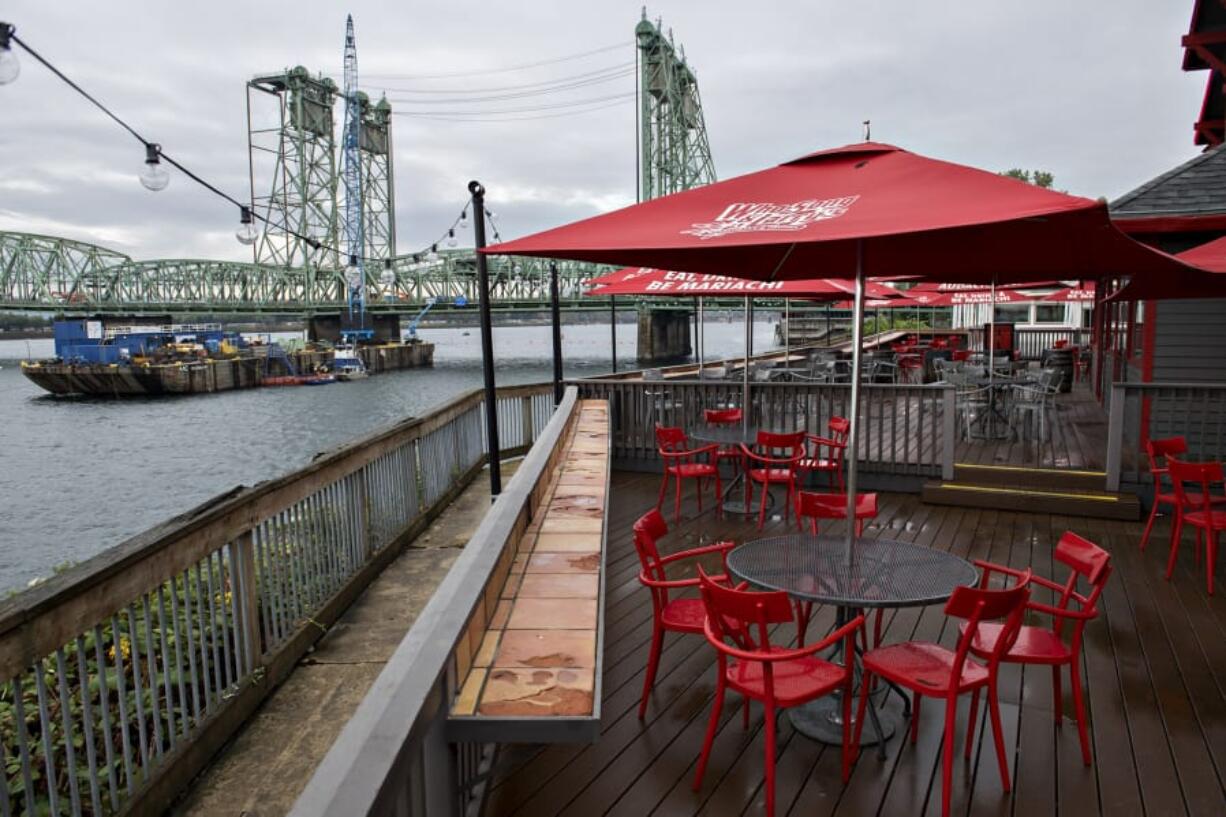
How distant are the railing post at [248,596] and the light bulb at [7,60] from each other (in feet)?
10.5

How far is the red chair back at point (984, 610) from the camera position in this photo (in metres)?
2.35

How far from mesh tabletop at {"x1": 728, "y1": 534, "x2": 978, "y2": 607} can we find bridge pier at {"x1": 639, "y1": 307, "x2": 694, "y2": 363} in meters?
62.5

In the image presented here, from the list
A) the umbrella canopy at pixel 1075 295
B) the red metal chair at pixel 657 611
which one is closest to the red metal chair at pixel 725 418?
the red metal chair at pixel 657 611

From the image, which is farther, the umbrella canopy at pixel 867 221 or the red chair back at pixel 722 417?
the red chair back at pixel 722 417

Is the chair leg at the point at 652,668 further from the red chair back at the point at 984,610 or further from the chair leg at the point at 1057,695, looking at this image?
the chair leg at the point at 1057,695

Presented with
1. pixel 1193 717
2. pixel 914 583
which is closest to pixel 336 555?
pixel 914 583

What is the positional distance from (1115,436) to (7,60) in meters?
8.17

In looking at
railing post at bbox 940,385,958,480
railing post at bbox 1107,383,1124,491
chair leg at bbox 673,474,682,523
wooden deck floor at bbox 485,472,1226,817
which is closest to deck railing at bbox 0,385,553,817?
wooden deck floor at bbox 485,472,1226,817

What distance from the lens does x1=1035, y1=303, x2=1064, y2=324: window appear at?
28109mm

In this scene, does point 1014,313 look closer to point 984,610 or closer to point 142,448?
point 984,610

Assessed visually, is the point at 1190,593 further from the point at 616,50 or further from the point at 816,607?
the point at 616,50

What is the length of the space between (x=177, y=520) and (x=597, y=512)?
7.10 feet

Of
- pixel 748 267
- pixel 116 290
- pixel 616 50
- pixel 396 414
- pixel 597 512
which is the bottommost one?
pixel 396 414

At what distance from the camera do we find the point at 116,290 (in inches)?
3738
